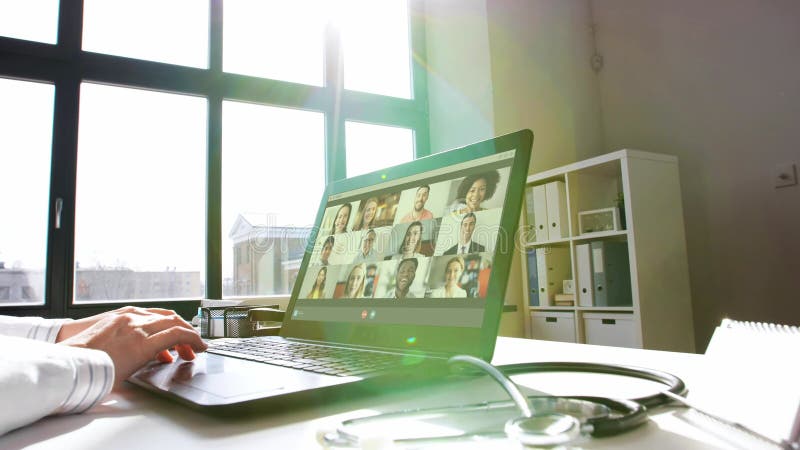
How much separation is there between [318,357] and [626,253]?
2.13m

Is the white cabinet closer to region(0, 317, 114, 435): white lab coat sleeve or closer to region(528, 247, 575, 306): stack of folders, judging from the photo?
region(528, 247, 575, 306): stack of folders

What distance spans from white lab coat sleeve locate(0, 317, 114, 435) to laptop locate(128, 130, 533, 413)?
6cm

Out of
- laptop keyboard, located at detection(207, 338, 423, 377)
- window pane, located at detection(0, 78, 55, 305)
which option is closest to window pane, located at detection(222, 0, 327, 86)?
window pane, located at detection(0, 78, 55, 305)

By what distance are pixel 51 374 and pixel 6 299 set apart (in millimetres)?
2149

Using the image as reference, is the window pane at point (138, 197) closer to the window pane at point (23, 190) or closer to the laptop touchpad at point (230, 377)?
the window pane at point (23, 190)

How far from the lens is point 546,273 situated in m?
2.61

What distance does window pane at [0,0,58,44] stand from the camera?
2.24m

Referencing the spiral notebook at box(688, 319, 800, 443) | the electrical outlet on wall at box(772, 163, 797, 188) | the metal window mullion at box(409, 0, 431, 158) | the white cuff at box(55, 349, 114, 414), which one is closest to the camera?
the spiral notebook at box(688, 319, 800, 443)

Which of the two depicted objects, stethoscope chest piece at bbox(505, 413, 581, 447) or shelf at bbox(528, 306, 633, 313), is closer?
stethoscope chest piece at bbox(505, 413, 581, 447)

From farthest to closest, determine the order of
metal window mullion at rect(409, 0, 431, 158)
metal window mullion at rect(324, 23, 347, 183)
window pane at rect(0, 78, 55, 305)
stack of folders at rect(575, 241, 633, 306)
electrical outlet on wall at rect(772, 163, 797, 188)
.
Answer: metal window mullion at rect(409, 0, 431, 158) < metal window mullion at rect(324, 23, 347, 183) < stack of folders at rect(575, 241, 633, 306) < electrical outlet on wall at rect(772, 163, 797, 188) < window pane at rect(0, 78, 55, 305)

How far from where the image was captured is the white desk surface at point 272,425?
13.0 inches

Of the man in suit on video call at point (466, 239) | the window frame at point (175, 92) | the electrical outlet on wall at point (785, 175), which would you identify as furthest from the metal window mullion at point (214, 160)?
the electrical outlet on wall at point (785, 175)

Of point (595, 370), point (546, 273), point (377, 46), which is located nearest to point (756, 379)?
point (595, 370)

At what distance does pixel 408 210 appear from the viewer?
71 centimetres
